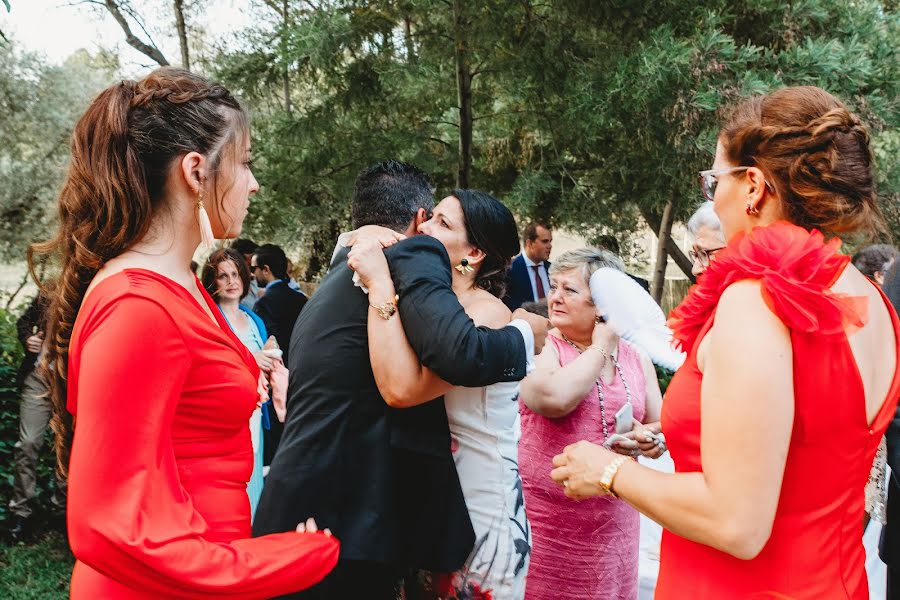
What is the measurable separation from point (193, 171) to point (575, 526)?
2.19m

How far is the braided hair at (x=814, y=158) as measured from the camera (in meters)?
1.54

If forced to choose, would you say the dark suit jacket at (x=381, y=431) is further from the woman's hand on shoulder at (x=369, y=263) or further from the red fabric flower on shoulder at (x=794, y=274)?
the red fabric flower on shoulder at (x=794, y=274)

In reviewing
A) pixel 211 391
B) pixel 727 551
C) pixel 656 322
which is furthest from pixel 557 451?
pixel 211 391

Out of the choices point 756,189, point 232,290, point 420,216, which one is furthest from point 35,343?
point 756,189

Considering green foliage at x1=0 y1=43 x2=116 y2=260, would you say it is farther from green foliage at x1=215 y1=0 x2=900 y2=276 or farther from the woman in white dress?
the woman in white dress

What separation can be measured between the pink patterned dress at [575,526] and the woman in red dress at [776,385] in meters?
1.36

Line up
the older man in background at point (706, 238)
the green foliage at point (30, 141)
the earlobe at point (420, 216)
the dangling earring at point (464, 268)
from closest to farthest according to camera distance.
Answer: the earlobe at point (420, 216)
the dangling earring at point (464, 268)
the older man in background at point (706, 238)
the green foliage at point (30, 141)

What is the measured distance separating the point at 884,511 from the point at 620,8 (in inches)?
181

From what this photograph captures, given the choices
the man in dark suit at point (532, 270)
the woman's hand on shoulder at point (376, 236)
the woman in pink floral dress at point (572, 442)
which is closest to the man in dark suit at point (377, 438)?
the woman's hand on shoulder at point (376, 236)

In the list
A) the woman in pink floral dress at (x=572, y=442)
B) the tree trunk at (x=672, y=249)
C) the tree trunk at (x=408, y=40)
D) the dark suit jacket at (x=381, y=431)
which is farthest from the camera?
the tree trunk at (x=672, y=249)

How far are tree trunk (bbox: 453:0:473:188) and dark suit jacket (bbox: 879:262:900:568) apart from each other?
4.65 metres

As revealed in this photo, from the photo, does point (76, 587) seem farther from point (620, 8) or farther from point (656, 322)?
point (620, 8)

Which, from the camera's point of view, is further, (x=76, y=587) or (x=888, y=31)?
(x=888, y=31)

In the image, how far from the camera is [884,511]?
99.8 inches
